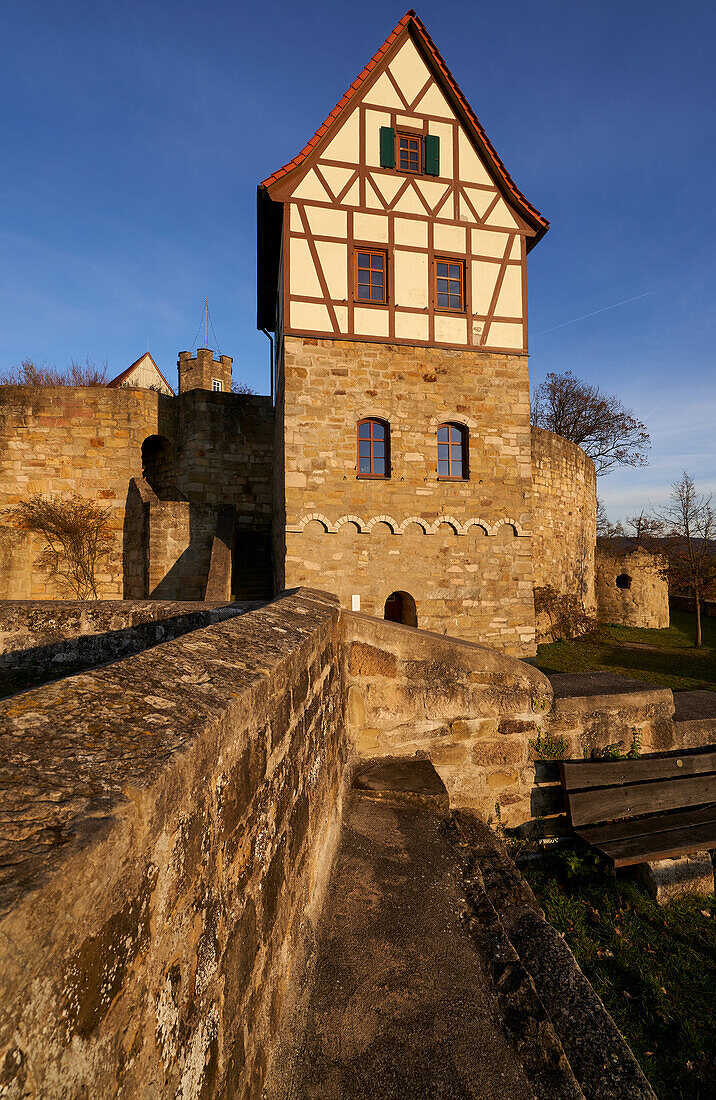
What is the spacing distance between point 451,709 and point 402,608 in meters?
6.03

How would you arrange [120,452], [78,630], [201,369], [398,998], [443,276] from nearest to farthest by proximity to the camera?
[398,998] < [78,630] < [443,276] < [120,452] < [201,369]

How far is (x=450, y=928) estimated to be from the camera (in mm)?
2369

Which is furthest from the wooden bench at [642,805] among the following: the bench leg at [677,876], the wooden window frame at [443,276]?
the wooden window frame at [443,276]

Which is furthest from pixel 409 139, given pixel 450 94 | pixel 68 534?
pixel 68 534

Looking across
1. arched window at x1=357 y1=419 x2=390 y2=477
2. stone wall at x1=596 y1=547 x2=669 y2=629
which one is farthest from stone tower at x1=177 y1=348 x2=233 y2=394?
Result: stone wall at x1=596 y1=547 x2=669 y2=629

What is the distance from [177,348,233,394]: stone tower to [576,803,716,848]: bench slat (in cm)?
2417

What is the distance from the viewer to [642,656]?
46.5 ft

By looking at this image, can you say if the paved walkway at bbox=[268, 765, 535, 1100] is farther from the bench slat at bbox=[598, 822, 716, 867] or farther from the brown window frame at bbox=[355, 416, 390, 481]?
the brown window frame at bbox=[355, 416, 390, 481]

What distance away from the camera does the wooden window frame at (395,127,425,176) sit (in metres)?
9.79

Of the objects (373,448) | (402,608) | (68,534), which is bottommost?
(402,608)

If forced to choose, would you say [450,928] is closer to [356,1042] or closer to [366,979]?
[366,979]

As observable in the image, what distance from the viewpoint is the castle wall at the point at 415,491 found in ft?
30.8

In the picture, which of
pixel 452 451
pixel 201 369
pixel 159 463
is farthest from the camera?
pixel 201 369

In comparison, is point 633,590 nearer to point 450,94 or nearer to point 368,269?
point 368,269
